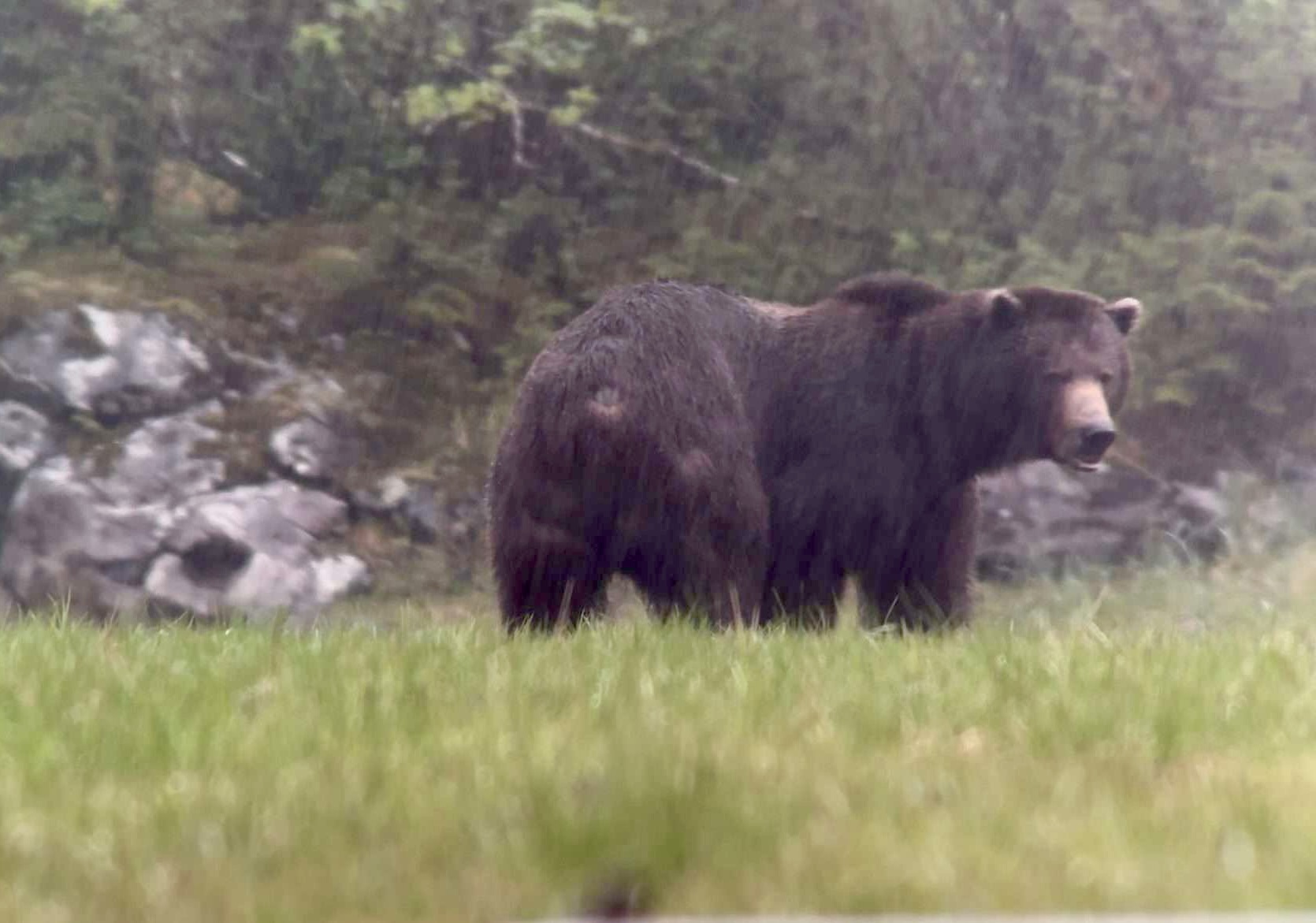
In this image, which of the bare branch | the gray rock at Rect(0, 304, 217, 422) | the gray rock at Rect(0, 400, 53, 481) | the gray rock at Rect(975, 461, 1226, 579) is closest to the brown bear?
the gray rock at Rect(975, 461, 1226, 579)

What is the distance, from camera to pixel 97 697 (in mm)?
3705

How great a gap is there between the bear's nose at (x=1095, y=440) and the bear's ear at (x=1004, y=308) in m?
0.61

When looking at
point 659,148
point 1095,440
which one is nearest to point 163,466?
point 659,148

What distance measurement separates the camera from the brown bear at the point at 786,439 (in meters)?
5.84

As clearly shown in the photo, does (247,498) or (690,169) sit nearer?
(247,498)

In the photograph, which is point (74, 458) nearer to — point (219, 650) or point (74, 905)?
point (219, 650)

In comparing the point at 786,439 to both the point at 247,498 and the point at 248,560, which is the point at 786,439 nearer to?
the point at 248,560

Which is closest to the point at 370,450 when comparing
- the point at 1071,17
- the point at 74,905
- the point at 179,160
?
the point at 179,160

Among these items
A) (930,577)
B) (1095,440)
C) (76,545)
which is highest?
(1095,440)

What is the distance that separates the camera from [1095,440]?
6270mm

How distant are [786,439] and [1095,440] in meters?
1.26

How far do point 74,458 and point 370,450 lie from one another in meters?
1.72

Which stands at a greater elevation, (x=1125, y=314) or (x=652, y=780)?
(x=652, y=780)

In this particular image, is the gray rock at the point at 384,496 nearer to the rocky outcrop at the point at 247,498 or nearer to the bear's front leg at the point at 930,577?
the rocky outcrop at the point at 247,498
